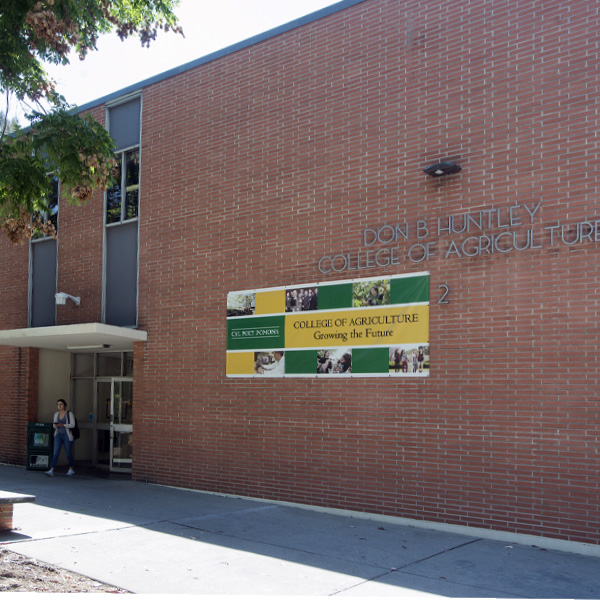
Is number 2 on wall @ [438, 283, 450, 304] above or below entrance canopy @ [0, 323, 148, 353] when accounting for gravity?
above

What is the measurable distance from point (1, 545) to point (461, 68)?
8.78m

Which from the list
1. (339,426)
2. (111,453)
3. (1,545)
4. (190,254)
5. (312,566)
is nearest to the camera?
(312,566)

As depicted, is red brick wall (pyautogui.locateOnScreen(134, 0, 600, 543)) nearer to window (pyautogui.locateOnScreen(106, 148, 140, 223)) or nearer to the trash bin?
window (pyautogui.locateOnScreen(106, 148, 140, 223))

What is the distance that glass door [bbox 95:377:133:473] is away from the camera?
50.1 feet

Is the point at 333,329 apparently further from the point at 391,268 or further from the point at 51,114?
the point at 51,114

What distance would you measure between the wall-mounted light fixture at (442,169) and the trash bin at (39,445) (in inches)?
415

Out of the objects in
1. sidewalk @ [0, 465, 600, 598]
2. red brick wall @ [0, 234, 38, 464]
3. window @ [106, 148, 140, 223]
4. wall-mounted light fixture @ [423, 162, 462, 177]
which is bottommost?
sidewalk @ [0, 465, 600, 598]

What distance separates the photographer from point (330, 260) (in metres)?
11.1

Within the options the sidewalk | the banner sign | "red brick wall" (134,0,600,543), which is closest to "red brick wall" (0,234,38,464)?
"red brick wall" (134,0,600,543)

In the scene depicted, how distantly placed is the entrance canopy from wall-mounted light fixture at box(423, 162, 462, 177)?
6.74 m

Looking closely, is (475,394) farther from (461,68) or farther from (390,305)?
(461,68)

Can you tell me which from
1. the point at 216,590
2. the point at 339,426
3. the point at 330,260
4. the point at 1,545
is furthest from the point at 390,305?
the point at 1,545

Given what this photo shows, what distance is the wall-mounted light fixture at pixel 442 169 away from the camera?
31.8ft

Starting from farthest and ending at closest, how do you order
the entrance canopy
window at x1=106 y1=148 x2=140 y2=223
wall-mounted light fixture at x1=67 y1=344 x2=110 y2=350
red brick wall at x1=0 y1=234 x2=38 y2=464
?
red brick wall at x1=0 y1=234 x2=38 y2=464 → wall-mounted light fixture at x1=67 y1=344 x2=110 y2=350 → window at x1=106 y1=148 x2=140 y2=223 → the entrance canopy
